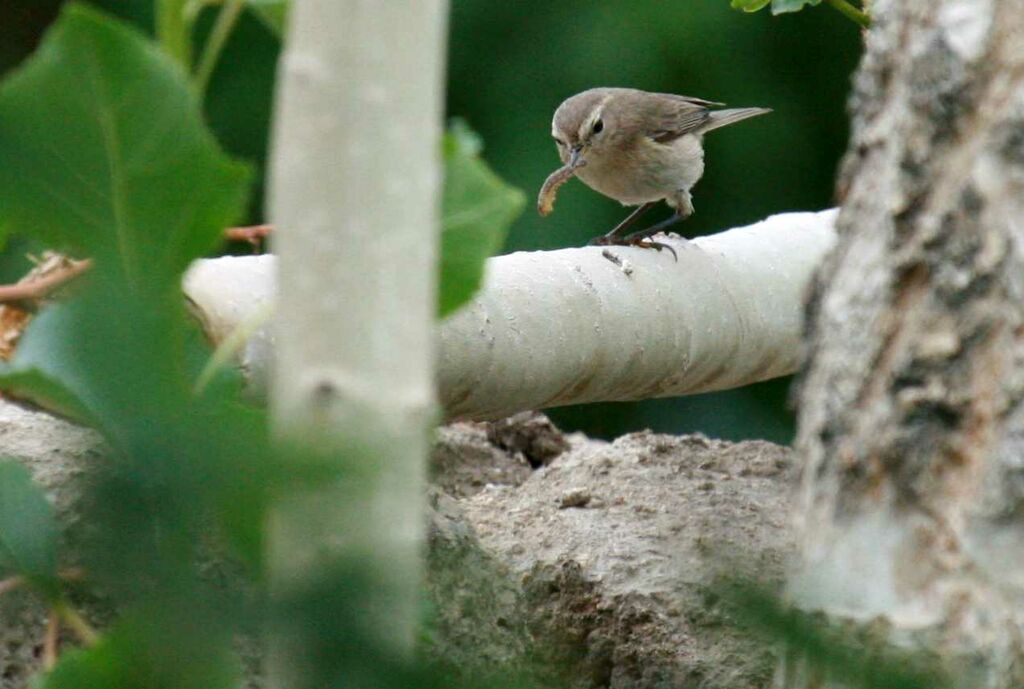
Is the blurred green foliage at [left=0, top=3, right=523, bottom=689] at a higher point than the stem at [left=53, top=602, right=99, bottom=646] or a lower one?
higher

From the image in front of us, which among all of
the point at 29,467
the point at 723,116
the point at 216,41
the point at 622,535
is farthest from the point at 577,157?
the point at 216,41

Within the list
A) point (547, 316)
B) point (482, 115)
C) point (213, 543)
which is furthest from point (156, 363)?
point (482, 115)

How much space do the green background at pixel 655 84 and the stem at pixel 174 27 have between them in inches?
131

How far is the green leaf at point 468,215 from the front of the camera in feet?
1.95

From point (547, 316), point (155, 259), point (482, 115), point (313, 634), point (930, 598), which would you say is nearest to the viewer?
point (313, 634)

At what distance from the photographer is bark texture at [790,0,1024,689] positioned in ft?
1.83

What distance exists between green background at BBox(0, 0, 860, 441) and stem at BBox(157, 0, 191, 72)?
3.32 metres

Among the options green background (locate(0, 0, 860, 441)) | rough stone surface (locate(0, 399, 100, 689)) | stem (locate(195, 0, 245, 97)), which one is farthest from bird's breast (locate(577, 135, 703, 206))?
stem (locate(195, 0, 245, 97))

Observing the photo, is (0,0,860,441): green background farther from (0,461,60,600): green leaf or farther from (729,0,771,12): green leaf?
(0,461,60,600): green leaf

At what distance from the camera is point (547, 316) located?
1.29 m

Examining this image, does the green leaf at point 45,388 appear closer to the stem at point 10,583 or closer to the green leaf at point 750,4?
the stem at point 10,583

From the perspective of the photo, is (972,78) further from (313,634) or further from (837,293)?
(313,634)

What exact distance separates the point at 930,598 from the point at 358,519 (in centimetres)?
32

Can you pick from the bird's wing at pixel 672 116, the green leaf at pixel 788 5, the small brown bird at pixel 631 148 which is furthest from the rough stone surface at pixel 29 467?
the bird's wing at pixel 672 116
